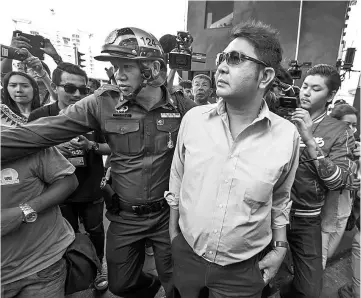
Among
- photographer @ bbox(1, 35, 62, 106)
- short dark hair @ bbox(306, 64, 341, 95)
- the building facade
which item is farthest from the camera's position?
the building facade

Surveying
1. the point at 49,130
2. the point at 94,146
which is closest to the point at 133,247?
the point at 94,146

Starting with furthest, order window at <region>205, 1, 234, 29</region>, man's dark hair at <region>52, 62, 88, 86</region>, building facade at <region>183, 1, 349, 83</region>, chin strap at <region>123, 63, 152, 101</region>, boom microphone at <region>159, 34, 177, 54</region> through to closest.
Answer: window at <region>205, 1, 234, 29</region> → building facade at <region>183, 1, 349, 83</region> → boom microphone at <region>159, 34, 177, 54</region> → man's dark hair at <region>52, 62, 88, 86</region> → chin strap at <region>123, 63, 152, 101</region>

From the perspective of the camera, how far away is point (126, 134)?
84.3 inches

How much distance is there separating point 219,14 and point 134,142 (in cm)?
1448

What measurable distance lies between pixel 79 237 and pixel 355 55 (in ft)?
32.6

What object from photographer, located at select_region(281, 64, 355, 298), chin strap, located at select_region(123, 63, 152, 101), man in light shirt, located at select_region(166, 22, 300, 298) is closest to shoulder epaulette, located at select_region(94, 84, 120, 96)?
chin strap, located at select_region(123, 63, 152, 101)

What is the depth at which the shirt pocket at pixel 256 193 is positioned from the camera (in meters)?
1.48

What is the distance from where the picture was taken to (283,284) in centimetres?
290

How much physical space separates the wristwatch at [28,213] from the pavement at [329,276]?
180 centimetres

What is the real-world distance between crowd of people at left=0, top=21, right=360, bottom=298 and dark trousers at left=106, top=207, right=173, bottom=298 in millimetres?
10

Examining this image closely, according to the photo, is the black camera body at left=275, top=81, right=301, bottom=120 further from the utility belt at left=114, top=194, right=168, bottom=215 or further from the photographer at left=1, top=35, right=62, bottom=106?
the photographer at left=1, top=35, right=62, bottom=106

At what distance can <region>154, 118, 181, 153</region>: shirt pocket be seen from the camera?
7.18 feet

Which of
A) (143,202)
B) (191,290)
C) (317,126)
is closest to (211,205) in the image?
(191,290)

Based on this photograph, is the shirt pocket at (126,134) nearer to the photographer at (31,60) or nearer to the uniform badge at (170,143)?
the uniform badge at (170,143)
